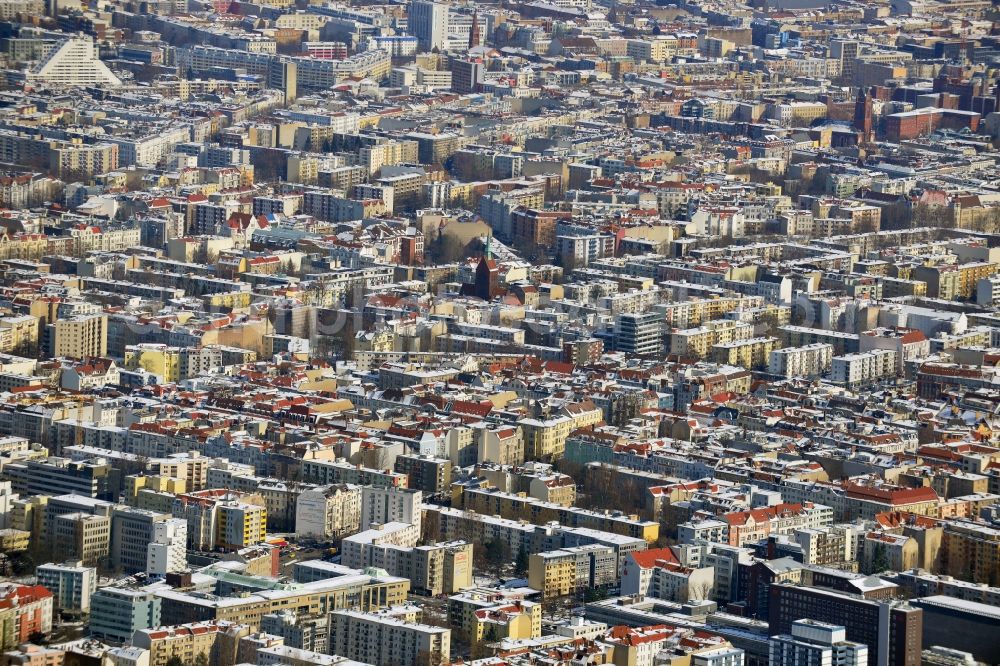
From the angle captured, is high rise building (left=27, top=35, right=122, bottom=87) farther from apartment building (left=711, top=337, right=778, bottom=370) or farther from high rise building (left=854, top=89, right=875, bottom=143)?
apartment building (left=711, top=337, right=778, bottom=370)

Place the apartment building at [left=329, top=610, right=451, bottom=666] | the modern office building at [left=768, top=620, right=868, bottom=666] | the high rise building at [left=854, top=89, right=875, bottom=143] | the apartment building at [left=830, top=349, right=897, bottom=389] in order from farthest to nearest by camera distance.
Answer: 1. the high rise building at [left=854, top=89, right=875, bottom=143]
2. the apartment building at [left=830, top=349, right=897, bottom=389]
3. the apartment building at [left=329, top=610, right=451, bottom=666]
4. the modern office building at [left=768, top=620, right=868, bottom=666]

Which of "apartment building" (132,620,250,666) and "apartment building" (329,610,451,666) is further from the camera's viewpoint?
"apartment building" (329,610,451,666)

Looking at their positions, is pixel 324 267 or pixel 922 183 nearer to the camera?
pixel 324 267

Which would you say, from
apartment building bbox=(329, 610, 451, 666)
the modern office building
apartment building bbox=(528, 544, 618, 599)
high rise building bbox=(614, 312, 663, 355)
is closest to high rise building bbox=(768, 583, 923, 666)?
the modern office building

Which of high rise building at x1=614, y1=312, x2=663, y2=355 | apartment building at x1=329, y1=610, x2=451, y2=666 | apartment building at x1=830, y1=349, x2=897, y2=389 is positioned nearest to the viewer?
apartment building at x1=329, y1=610, x2=451, y2=666

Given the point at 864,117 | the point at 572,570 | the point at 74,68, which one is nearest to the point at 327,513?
the point at 572,570

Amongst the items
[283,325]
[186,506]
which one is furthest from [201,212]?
[186,506]

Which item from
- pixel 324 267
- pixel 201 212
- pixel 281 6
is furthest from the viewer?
pixel 281 6

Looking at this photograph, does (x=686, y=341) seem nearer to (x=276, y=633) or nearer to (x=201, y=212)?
Answer: (x=201, y=212)

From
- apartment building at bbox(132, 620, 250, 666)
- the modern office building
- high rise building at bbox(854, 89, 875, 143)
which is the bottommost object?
high rise building at bbox(854, 89, 875, 143)
